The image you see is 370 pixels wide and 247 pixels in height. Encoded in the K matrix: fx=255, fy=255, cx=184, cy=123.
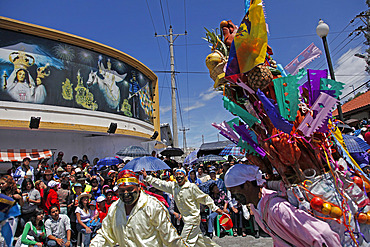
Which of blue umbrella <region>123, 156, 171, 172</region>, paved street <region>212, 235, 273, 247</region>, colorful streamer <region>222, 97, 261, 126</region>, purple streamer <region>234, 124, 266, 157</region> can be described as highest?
blue umbrella <region>123, 156, 171, 172</region>

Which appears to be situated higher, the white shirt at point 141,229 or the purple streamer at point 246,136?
the purple streamer at point 246,136

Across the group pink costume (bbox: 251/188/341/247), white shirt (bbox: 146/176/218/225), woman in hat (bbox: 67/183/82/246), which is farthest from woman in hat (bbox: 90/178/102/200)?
pink costume (bbox: 251/188/341/247)

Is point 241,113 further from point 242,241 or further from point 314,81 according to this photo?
point 242,241

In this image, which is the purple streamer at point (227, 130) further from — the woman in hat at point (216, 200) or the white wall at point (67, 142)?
the white wall at point (67, 142)

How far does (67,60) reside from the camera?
51.5ft

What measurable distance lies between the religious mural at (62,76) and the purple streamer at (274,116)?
14447mm

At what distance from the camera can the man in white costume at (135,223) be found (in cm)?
342

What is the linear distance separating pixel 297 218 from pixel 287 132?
702 mm

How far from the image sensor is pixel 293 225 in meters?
2.05

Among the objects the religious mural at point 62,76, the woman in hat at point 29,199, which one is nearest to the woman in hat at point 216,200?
the woman in hat at point 29,199

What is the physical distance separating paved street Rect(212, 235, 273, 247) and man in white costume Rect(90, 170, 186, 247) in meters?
4.22

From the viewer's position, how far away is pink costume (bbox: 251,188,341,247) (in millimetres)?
1963

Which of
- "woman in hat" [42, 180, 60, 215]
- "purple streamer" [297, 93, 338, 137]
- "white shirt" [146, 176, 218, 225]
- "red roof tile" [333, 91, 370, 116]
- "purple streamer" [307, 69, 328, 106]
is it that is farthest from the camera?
"red roof tile" [333, 91, 370, 116]

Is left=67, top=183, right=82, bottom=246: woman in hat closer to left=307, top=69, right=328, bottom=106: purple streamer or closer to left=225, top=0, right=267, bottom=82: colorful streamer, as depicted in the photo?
left=225, top=0, right=267, bottom=82: colorful streamer
